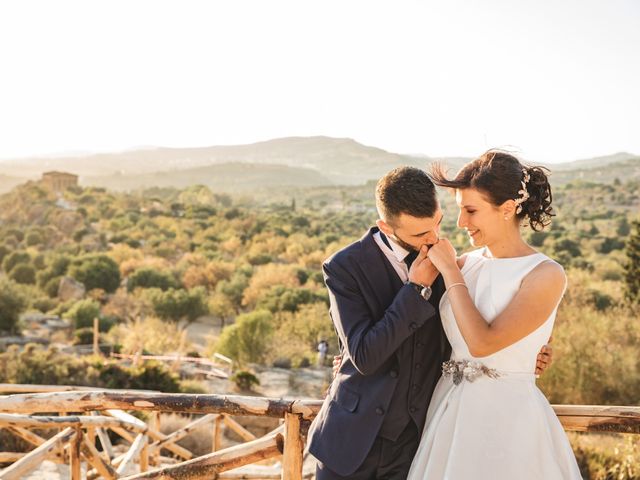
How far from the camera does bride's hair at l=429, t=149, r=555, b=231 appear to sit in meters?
2.33

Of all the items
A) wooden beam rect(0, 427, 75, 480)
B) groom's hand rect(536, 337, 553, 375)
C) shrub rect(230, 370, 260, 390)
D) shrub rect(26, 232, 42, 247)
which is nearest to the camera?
groom's hand rect(536, 337, 553, 375)

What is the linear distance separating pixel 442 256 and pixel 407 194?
0.80 feet

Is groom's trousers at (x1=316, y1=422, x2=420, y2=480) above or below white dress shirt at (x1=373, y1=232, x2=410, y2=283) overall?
below

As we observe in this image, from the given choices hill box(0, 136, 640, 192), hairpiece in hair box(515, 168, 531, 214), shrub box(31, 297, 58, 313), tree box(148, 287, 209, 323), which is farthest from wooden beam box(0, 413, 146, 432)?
hill box(0, 136, 640, 192)

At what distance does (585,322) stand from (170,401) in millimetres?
15210

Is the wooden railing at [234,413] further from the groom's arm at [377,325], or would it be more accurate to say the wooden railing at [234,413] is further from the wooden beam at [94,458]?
the groom's arm at [377,325]

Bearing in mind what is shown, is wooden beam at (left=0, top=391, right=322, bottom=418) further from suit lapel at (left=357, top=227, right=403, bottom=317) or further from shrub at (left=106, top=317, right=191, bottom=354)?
shrub at (left=106, top=317, right=191, bottom=354)

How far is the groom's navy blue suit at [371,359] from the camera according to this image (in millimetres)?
2047

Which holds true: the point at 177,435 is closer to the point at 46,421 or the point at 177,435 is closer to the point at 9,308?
the point at 46,421

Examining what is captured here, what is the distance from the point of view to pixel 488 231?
239 cm

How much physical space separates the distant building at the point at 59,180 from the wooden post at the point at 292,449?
86.0 m

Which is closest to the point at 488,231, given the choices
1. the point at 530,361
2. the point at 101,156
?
the point at 530,361

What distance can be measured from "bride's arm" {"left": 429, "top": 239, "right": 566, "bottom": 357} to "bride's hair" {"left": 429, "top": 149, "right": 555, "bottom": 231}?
0.90 ft

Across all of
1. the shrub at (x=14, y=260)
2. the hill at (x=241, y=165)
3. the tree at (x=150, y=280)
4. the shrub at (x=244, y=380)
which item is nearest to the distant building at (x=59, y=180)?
the hill at (x=241, y=165)
